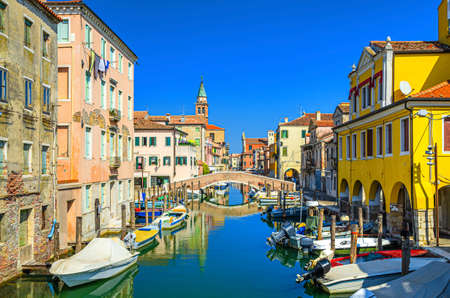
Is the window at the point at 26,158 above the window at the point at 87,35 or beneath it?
beneath

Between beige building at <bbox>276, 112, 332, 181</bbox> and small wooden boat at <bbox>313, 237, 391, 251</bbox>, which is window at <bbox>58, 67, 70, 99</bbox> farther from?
beige building at <bbox>276, 112, 332, 181</bbox>

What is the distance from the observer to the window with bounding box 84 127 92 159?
65.4 ft

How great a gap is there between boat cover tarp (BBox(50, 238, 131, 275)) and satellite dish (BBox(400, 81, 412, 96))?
1340 cm

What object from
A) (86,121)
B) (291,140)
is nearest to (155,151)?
(291,140)

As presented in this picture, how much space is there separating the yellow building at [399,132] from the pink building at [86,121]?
43.6 ft

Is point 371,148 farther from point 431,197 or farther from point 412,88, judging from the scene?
point 431,197

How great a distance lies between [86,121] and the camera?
1978 cm

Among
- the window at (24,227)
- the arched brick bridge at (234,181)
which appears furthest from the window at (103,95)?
the arched brick bridge at (234,181)

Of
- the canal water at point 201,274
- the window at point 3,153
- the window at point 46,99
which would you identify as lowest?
the canal water at point 201,274

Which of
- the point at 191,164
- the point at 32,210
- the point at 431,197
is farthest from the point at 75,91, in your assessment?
the point at 191,164

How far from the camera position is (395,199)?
1755 centimetres

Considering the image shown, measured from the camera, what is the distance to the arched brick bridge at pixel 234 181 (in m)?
46.3

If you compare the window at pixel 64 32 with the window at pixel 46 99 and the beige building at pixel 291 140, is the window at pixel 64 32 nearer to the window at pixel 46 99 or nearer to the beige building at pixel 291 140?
the window at pixel 46 99

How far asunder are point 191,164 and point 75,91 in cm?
3007
